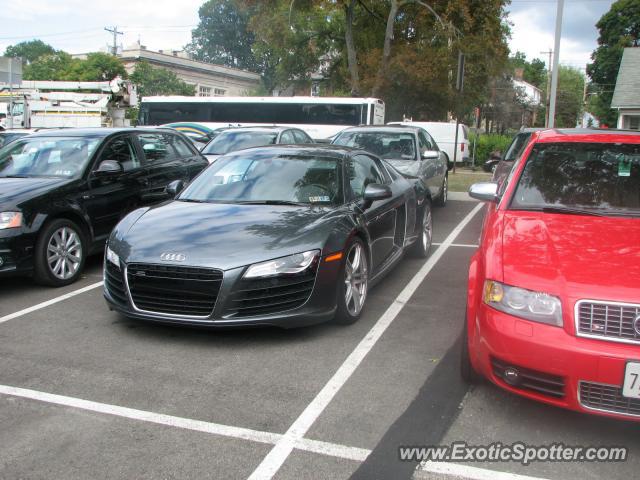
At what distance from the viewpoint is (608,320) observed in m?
2.96

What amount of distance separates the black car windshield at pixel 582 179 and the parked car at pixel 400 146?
16.7 feet

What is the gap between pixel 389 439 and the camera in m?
3.17

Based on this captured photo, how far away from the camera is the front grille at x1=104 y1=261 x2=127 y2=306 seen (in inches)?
182

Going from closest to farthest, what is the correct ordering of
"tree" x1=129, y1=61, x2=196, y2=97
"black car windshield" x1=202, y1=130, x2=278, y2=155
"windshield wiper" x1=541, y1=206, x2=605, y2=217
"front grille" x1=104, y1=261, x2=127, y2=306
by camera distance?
"windshield wiper" x1=541, y1=206, x2=605, y2=217, "front grille" x1=104, y1=261, x2=127, y2=306, "black car windshield" x1=202, y1=130, x2=278, y2=155, "tree" x1=129, y1=61, x2=196, y2=97

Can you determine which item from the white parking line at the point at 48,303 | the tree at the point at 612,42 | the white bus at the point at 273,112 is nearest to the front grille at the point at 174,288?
the white parking line at the point at 48,303

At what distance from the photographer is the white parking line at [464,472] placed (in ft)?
9.36

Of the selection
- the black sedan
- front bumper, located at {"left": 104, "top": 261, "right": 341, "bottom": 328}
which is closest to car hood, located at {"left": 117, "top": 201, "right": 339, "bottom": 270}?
the black sedan

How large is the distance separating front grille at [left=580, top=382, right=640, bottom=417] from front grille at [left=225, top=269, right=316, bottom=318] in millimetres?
2050

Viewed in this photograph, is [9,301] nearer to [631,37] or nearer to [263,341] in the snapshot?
[263,341]

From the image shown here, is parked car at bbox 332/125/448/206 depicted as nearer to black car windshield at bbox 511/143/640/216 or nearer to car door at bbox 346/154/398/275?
car door at bbox 346/154/398/275

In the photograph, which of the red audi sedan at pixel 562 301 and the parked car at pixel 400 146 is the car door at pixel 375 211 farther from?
the parked car at pixel 400 146

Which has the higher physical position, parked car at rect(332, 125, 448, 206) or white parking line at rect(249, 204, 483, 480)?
parked car at rect(332, 125, 448, 206)

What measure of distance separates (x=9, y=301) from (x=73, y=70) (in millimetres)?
39951

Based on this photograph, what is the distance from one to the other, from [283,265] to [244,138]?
8.09 m
